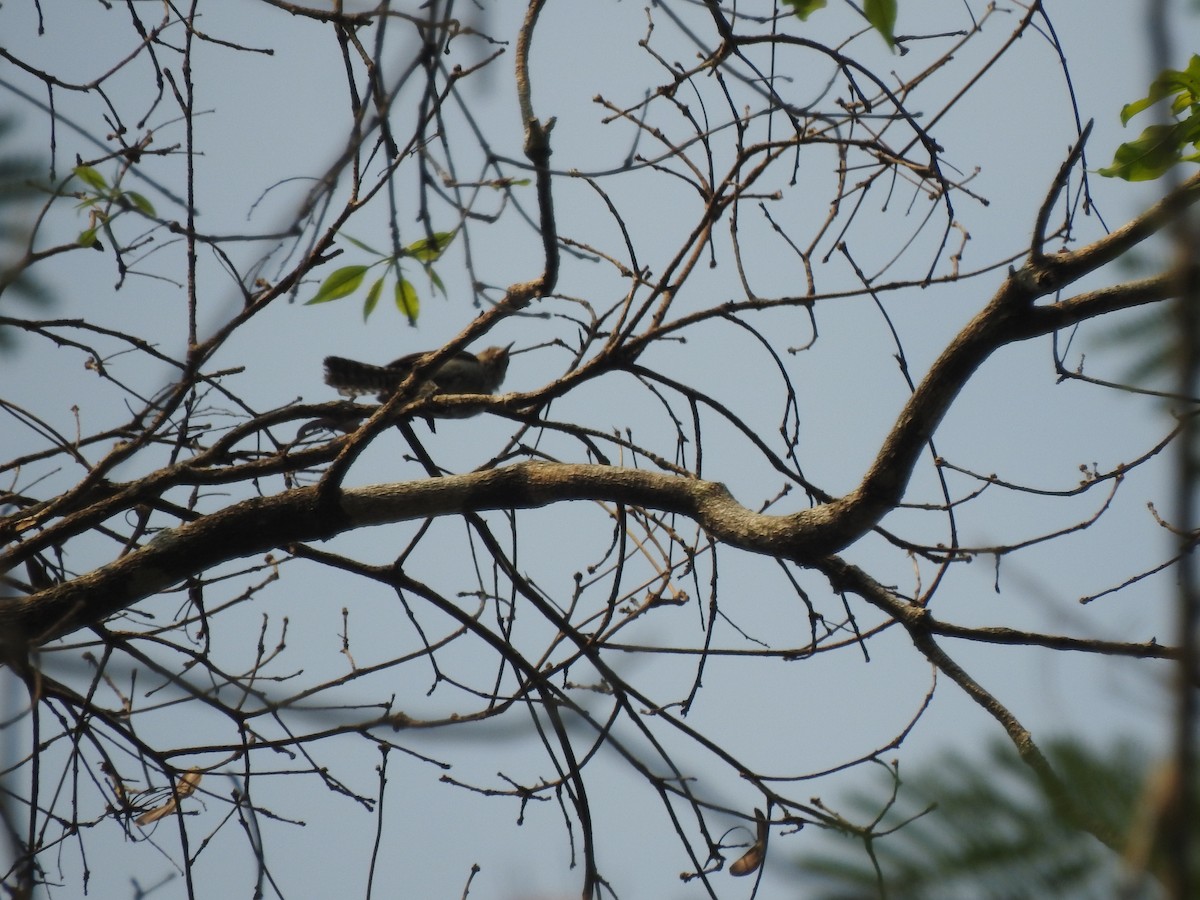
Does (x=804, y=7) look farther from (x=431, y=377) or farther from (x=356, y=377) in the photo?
(x=356, y=377)

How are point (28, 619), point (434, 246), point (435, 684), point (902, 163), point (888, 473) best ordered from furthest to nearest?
1. point (435, 684)
2. point (902, 163)
3. point (28, 619)
4. point (888, 473)
5. point (434, 246)

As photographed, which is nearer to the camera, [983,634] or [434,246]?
[434,246]

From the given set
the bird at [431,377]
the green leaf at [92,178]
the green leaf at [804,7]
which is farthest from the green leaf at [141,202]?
the green leaf at [804,7]

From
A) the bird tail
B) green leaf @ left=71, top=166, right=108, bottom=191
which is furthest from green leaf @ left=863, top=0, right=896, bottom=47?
the bird tail

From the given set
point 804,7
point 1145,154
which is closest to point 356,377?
point 804,7

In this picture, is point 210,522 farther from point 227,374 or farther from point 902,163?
point 902,163

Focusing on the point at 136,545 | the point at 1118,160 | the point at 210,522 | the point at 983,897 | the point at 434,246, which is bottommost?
the point at 983,897

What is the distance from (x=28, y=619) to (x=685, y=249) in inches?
76.5

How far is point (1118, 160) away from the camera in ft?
9.09

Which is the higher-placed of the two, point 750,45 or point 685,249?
point 750,45

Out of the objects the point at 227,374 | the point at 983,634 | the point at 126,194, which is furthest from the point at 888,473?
the point at 126,194

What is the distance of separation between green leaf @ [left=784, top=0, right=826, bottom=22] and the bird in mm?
1350

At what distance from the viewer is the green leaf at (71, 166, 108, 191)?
298 cm

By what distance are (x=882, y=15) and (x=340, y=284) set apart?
4.99 feet
